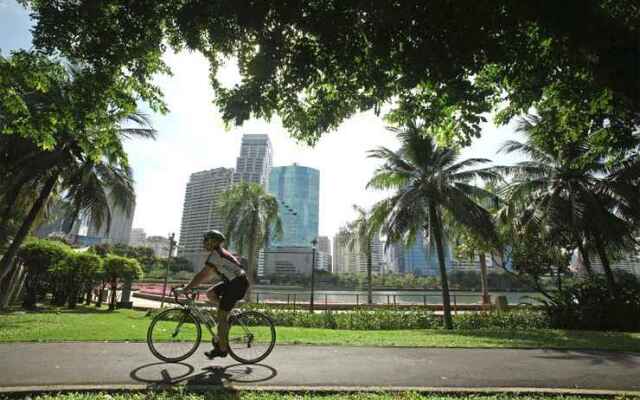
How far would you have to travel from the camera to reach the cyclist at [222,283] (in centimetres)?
490

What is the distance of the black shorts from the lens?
496 cm

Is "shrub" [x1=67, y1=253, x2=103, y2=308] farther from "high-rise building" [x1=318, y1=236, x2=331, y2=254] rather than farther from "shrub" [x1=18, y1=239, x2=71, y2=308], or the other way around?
"high-rise building" [x1=318, y1=236, x2=331, y2=254]

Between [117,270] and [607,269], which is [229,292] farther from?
[607,269]

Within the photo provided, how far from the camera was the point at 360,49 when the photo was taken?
15.4 ft

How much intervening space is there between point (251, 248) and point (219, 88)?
22839mm

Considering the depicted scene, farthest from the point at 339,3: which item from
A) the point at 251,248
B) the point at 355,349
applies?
the point at 251,248

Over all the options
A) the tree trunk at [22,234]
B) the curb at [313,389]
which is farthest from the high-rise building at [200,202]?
the curb at [313,389]

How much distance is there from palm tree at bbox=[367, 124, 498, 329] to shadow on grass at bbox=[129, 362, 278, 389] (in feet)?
40.3

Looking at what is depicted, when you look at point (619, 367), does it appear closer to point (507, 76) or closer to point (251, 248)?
point (507, 76)

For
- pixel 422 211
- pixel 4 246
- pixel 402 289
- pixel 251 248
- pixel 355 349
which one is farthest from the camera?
pixel 402 289

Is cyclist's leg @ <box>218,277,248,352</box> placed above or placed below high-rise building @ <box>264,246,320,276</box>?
below

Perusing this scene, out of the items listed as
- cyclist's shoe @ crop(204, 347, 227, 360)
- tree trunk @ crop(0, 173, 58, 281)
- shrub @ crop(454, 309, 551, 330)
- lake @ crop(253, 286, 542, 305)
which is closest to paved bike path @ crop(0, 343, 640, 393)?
cyclist's shoe @ crop(204, 347, 227, 360)

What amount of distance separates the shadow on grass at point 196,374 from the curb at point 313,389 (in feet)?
0.46

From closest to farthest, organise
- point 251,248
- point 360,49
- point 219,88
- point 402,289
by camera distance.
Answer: point 360,49 < point 219,88 < point 251,248 < point 402,289
